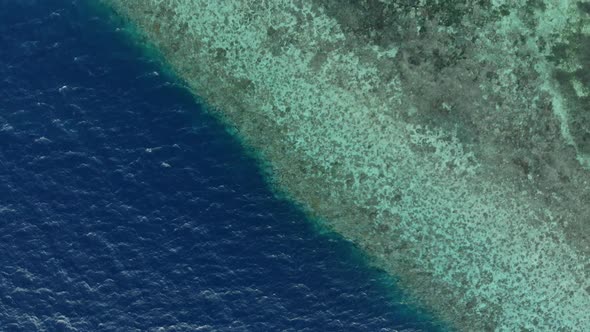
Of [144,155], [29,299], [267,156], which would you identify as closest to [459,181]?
[267,156]

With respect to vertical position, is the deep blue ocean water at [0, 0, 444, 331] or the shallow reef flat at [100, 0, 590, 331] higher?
the shallow reef flat at [100, 0, 590, 331]

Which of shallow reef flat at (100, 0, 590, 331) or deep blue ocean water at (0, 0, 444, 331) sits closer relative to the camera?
deep blue ocean water at (0, 0, 444, 331)

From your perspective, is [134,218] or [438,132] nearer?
[134,218]

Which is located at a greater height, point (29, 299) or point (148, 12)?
point (148, 12)

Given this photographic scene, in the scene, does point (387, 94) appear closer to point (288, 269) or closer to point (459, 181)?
point (459, 181)

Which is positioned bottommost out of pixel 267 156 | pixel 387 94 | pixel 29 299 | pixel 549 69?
pixel 29 299
